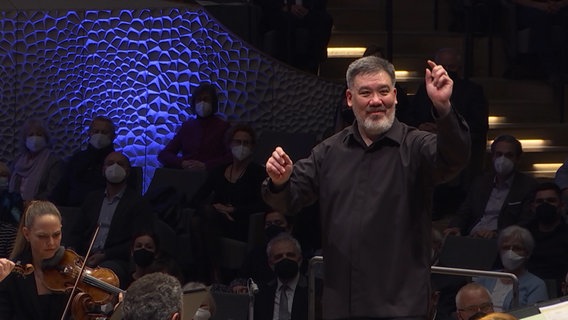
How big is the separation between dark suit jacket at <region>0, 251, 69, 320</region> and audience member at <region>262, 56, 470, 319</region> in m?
2.35

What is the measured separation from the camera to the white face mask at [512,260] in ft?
25.3

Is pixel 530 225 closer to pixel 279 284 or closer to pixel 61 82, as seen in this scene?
pixel 279 284

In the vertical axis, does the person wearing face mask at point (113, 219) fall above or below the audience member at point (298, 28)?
below

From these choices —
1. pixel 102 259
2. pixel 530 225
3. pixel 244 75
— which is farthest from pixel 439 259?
pixel 244 75

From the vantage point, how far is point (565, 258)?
26.4 ft

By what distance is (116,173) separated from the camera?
9336 mm

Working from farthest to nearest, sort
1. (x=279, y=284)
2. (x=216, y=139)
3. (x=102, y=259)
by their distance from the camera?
(x=216, y=139), (x=102, y=259), (x=279, y=284)

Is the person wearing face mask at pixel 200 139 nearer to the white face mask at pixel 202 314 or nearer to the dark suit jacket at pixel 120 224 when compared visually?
the dark suit jacket at pixel 120 224

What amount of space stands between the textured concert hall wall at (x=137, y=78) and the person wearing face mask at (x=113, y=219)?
117 cm

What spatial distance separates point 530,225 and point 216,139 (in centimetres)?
270

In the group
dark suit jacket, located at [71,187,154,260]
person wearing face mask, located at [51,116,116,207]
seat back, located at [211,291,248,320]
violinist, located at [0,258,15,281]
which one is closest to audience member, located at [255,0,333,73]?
person wearing face mask, located at [51,116,116,207]

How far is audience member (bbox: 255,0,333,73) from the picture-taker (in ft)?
34.7

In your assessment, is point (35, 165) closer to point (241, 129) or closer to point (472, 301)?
point (241, 129)

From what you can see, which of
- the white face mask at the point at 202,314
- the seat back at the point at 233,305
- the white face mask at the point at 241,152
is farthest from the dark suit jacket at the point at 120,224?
the white face mask at the point at 202,314
